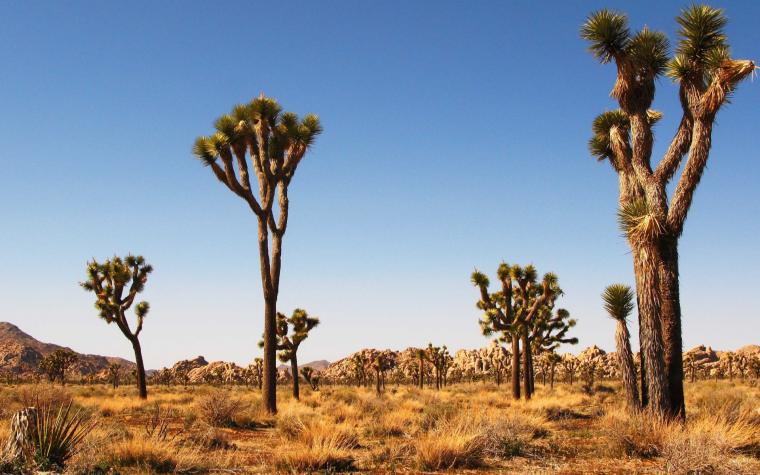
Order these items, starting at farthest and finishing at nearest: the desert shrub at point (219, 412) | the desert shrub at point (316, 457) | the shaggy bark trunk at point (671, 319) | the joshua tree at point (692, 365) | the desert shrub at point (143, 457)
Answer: the joshua tree at point (692, 365) < the desert shrub at point (219, 412) < the shaggy bark trunk at point (671, 319) < the desert shrub at point (316, 457) < the desert shrub at point (143, 457)

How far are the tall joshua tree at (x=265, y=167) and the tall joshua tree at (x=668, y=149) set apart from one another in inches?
357

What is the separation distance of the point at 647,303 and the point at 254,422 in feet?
33.4

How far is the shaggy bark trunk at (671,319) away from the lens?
445 inches

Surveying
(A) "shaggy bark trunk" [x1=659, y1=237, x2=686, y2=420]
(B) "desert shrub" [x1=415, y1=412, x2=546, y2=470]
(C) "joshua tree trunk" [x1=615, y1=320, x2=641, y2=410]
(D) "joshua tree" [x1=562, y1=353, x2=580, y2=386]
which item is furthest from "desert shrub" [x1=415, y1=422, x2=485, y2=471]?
(D) "joshua tree" [x1=562, y1=353, x2=580, y2=386]

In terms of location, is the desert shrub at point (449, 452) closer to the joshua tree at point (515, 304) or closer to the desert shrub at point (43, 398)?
the desert shrub at point (43, 398)

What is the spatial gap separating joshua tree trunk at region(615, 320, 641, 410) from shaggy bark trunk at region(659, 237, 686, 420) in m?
3.51

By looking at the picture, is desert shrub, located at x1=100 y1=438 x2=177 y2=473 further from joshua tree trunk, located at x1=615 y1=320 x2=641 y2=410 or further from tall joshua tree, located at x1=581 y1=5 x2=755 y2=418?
joshua tree trunk, located at x1=615 y1=320 x2=641 y2=410

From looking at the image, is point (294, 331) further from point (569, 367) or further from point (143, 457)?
point (569, 367)

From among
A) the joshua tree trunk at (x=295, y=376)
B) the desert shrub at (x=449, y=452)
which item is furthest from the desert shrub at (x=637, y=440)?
the joshua tree trunk at (x=295, y=376)

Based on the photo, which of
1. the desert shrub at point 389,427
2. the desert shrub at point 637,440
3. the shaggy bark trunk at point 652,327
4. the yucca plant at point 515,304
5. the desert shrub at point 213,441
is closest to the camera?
the desert shrub at point 637,440

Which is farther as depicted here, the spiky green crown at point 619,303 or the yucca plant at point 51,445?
the spiky green crown at point 619,303

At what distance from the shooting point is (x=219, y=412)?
1401cm

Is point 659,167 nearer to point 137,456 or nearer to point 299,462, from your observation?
point 299,462

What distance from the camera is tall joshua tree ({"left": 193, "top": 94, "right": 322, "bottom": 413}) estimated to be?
15.9 m
